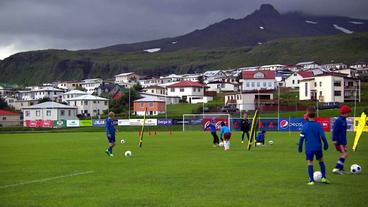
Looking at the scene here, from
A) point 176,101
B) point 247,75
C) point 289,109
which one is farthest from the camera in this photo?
point 247,75

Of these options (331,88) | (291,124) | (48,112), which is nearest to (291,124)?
(291,124)

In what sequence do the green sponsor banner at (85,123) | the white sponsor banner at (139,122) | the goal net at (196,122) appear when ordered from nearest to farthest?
the goal net at (196,122)
the white sponsor banner at (139,122)
the green sponsor banner at (85,123)

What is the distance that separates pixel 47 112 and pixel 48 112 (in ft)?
0.78

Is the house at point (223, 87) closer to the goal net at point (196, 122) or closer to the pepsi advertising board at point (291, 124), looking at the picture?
the goal net at point (196, 122)

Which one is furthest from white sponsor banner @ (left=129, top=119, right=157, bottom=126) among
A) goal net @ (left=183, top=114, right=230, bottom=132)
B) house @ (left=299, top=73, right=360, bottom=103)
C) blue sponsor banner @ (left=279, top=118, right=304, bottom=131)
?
house @ (left=299, top=73, right=360, bottom=103)

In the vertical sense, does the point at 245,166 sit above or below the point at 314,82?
below

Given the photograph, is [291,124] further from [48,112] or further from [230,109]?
[48,112]

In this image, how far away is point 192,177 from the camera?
656 inches

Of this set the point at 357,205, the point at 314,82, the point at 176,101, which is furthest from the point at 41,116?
the point at 357,205

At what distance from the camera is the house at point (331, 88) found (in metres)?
113

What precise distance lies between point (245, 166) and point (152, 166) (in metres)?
Result: 3.60

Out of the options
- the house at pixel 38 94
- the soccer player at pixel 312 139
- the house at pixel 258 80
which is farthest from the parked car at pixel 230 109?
the house at pixel 38 94

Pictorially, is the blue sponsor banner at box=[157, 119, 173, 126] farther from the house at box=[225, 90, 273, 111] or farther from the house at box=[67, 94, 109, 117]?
the house at box=[67, 94, 109, 117]

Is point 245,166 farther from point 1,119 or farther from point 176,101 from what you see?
point 176,101
